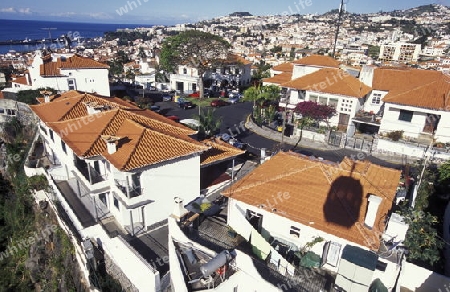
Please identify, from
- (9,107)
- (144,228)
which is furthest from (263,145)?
(9,107)

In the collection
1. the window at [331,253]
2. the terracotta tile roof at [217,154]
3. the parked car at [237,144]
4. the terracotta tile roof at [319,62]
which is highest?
the terracotta tile roof at [319,62]

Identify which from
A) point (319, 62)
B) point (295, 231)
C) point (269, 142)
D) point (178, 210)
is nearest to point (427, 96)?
point (319, 62)

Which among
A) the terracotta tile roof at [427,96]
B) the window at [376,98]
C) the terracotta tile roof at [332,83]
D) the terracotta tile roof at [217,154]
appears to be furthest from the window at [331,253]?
the window at [376,98]

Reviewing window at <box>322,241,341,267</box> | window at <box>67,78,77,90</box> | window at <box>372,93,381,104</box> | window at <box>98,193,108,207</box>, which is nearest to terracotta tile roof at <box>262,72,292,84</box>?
window at <box>372,93,381,104</box>

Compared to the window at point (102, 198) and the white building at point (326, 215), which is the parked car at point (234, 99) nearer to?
the window at point (102, 198)

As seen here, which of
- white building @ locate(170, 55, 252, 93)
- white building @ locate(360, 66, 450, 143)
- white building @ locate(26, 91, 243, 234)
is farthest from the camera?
white building @ locate(170, 55, 252, 93)

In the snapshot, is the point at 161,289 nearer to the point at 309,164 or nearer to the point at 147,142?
the point at 147,142

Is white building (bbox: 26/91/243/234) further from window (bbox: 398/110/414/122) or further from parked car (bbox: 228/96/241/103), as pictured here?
parked car (bbox: 228/96/241/103)

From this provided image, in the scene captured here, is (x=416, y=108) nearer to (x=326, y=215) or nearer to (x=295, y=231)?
(x=326, y=215)
